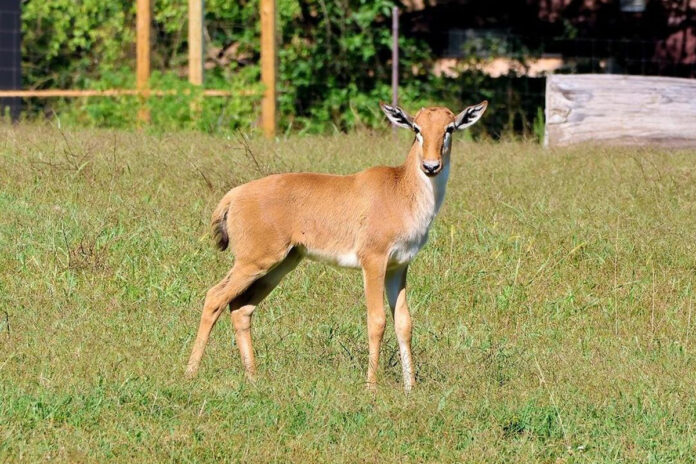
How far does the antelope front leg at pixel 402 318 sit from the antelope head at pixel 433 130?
2.39 feet

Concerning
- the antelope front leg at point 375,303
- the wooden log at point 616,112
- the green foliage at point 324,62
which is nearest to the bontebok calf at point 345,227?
the antelope front leg at point 375,303

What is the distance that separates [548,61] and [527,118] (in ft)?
10.6

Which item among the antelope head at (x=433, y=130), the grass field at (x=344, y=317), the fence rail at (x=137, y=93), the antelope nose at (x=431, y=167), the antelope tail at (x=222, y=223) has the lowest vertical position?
the grass field at (x=344, y=317)

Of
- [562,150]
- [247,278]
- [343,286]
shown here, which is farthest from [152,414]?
[562,150]

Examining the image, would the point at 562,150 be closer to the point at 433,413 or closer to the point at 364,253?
the point at 364,253

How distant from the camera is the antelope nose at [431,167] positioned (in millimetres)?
7559

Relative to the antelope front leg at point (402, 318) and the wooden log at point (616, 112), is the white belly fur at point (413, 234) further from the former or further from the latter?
the wooden log at point (616, 112)

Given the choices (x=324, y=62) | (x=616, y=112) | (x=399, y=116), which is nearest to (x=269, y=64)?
(x=324, y=62)

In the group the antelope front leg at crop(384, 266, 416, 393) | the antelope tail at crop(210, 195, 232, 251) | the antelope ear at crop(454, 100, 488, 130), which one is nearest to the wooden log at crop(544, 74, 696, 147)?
the antelope ear at crop(454, 100, 488, 130)

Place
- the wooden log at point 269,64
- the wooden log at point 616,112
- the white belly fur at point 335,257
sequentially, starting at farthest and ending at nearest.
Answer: the wooden log at point 269,64 → the wooden log at point 616,112 → the white belly fur at point 335,257

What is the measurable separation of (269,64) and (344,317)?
7.39m

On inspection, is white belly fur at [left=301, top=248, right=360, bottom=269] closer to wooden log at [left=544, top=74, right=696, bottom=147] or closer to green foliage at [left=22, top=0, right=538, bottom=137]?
wooden log at [left=544, top=74, right=696, bottom=147]

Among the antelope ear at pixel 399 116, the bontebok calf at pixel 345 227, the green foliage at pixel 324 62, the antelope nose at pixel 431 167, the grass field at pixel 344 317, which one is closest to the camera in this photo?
the grass field at pixel 344 317

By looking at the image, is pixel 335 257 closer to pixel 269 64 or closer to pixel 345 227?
pixel 345 227
